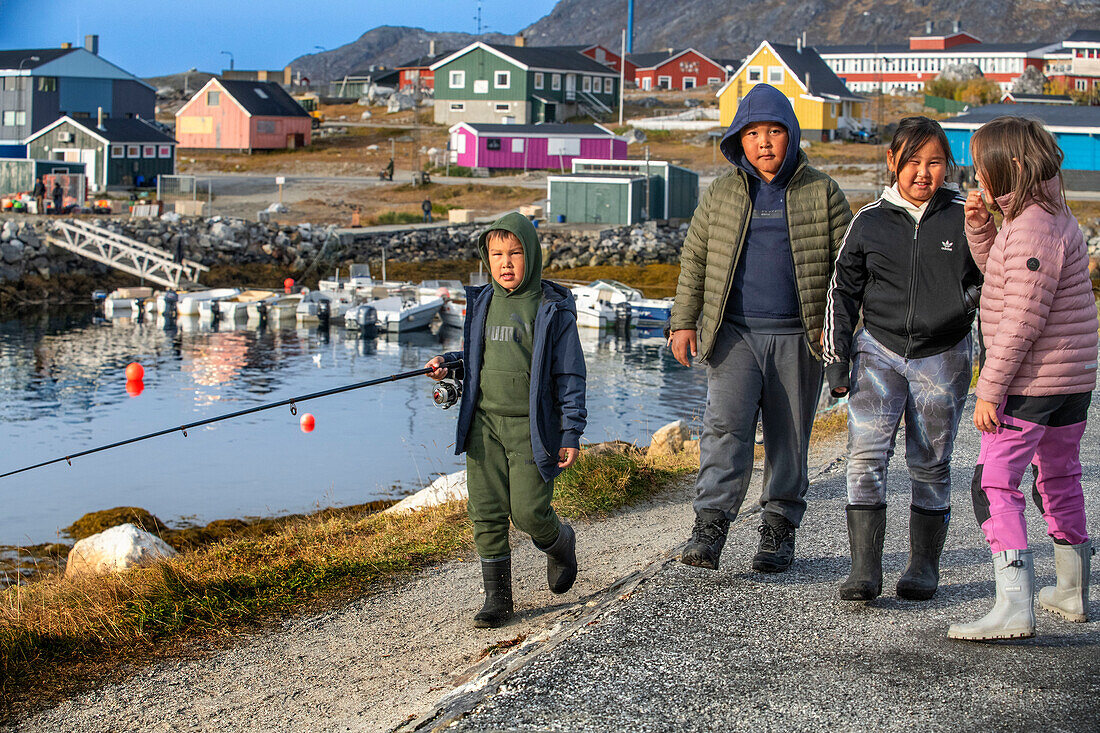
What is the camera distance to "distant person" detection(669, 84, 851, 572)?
16.1 feet

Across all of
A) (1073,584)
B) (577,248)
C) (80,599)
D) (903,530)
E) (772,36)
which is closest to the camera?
(1073,584)

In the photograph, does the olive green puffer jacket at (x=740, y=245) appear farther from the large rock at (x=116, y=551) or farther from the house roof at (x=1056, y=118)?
the house roof at (x=1056, y=118)

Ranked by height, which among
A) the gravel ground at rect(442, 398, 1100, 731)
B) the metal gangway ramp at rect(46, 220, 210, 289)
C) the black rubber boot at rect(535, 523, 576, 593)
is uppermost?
the metal gangway ramp at rect(46, 220, 210, 289)

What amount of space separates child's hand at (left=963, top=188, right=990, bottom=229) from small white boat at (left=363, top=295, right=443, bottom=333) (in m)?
32.4

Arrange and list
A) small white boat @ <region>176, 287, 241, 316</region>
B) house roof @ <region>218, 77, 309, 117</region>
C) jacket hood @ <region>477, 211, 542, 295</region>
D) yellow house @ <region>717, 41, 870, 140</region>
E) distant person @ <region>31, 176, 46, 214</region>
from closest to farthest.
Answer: jacket hood @ <region>477, 211, 542, 295</region>
small white boat @ <region>176, 287, 241, 316</region>
distant person @ <region>31, 176, 46, 214</region>
yellow house @ <region>717, 41, 870, 140</region>
house roof @ <region>218, 77, 309, 117</region>

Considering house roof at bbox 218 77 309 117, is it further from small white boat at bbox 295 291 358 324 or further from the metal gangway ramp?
small white boat at bbox 295 291 358 324

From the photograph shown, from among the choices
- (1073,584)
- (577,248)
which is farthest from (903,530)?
(577,248)

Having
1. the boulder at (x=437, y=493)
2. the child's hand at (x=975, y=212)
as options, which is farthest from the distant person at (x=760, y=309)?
the boulder at (x=437, y=493)

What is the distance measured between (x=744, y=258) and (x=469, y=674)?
84.0 inches

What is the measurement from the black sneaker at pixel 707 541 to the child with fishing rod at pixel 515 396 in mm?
642

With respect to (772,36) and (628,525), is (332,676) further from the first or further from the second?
(772,36)

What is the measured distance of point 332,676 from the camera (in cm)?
462

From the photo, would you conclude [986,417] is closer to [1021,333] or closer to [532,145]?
[1021,333]

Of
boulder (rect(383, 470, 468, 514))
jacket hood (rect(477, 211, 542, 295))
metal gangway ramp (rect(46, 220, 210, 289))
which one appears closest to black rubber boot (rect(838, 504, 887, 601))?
jacket hood (rect(477, 211, 542, 295))
